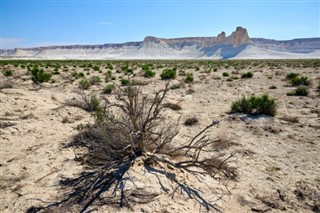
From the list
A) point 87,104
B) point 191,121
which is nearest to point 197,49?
point 87,104

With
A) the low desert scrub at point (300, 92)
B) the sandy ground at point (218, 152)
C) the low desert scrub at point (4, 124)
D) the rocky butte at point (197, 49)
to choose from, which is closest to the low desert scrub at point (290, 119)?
the sandy ground at point (218, 152)

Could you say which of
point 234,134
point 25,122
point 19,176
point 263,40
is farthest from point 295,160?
point 263,40

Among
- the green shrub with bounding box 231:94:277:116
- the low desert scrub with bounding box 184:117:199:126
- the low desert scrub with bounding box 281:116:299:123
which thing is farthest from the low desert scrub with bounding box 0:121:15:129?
the low desert scrub with bounding box 281:116:299:123

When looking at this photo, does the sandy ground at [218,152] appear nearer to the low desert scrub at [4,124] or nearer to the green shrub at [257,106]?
the low desert scrub at [4,124]

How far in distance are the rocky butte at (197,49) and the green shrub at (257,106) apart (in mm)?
105355

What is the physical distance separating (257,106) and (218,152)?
323cm

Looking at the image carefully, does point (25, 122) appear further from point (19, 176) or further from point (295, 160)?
point (295, 160)

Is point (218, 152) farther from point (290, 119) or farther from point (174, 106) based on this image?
point (174, 106)

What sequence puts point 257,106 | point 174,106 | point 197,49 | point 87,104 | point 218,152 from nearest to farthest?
point 218,152 → point 87,104 → point 257,106 → point 174,106 → point 197,49

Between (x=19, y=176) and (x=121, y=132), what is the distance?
5.14ft

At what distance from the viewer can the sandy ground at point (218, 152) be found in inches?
131

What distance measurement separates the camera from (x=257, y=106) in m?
7.62

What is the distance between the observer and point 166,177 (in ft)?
11.6

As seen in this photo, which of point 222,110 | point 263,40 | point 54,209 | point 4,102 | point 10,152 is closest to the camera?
point 54,209
